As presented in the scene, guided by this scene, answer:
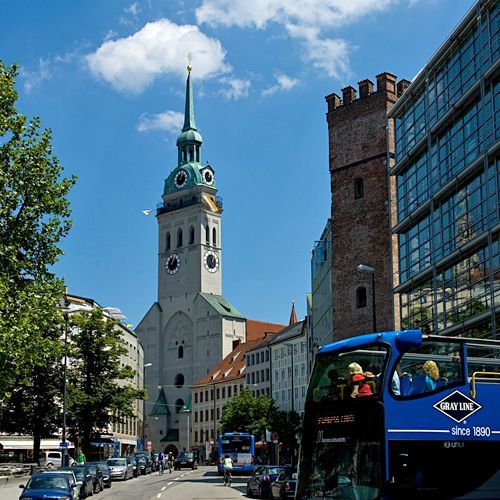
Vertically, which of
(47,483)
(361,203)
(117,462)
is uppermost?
(361,203)

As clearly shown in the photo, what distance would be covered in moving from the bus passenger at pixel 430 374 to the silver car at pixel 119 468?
4357 centimetres

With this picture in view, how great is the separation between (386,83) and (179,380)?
96.0m

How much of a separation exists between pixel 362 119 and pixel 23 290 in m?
27.3

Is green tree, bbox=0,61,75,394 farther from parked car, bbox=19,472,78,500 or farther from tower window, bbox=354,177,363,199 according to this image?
tower window, bbox=354,177,363,199

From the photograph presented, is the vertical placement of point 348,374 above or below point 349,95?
below

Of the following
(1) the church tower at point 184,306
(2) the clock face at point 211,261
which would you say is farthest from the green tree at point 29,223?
(2) the clock face at point 211,261

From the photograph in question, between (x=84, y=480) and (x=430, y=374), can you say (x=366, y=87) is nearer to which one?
(x=84, y=480)

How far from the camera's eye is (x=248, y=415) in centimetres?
8606

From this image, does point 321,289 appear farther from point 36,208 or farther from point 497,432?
point 497,432

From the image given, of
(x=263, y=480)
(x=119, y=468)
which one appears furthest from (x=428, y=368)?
(x=119, y=468)

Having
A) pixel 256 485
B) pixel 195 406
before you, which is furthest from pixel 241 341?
pixel 256 485

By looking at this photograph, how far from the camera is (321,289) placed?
212 ft

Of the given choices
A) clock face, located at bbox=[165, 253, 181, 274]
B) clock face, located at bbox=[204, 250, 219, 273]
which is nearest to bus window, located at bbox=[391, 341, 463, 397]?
clock face, located at bbox=[204, 250, 219, 273]

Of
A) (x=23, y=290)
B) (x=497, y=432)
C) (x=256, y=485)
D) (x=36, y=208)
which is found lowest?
(x=256, y=485)
